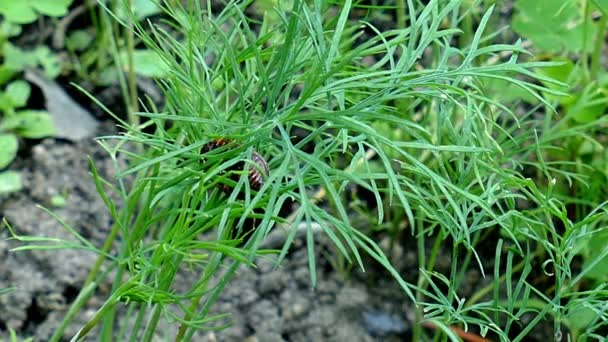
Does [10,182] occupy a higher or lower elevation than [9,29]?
lower

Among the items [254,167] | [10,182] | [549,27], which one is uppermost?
[254,167]

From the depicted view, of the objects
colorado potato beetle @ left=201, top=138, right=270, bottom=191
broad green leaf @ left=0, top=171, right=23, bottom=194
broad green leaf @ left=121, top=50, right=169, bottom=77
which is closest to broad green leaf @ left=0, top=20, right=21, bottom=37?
broad green leaf @ left=121, top=50, right=169, bottom=77

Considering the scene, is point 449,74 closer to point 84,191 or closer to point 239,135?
point 239,135

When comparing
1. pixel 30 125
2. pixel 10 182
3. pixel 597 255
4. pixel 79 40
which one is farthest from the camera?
pixel 79 40

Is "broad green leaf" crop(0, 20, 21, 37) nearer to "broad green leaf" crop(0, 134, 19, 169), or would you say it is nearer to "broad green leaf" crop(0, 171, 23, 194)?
"broad green leaf" crop(0, 134, 19, 169)

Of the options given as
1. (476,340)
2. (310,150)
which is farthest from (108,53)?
(476,340)

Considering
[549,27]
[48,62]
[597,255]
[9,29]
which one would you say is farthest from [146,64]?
[597,255]

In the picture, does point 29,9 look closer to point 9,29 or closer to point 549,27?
point 9,29
